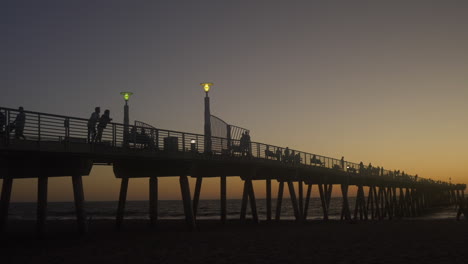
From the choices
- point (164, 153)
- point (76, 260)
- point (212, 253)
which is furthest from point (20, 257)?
point (164, 153)

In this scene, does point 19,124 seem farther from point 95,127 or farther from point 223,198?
point 223,198

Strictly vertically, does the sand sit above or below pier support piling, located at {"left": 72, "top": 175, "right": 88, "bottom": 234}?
below

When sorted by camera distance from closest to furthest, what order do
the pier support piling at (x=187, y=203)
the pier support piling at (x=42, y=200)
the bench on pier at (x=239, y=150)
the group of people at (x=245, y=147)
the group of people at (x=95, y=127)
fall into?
the group of people at (x=95, y=127), the pier support piling at (x=42, y=200), the pier support piling at (x=187, y=203), the bench on pier at (x=239, y=150), the group of people at (x=245, y=147)

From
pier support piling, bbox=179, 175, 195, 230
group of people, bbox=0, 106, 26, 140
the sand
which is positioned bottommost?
the sand

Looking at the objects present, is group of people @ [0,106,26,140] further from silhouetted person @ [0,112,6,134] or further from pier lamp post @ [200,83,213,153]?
pier lamp post @ [200,83,213,153]

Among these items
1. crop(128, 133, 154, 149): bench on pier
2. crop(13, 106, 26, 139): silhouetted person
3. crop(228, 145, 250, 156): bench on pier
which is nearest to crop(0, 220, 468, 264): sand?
crop(13, 106, 26, 139): silhouetted person

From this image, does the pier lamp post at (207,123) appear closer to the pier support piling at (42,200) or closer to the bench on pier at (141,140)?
the bench on pier at (141,140)

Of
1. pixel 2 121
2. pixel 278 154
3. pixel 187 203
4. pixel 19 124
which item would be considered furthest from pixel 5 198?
pixel 278 154

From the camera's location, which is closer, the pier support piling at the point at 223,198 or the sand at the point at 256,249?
the sand at the point at 256,249

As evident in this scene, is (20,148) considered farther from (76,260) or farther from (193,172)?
(193,172)

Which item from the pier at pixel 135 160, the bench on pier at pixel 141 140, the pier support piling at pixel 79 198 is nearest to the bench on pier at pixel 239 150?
the pier at pixel 135 160

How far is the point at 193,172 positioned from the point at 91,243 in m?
7.83

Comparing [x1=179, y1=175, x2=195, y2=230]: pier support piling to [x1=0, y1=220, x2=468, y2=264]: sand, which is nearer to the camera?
[x1=0, y1=220, x2=468, y2=264]: sand

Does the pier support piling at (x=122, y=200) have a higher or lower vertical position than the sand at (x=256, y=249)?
higher
